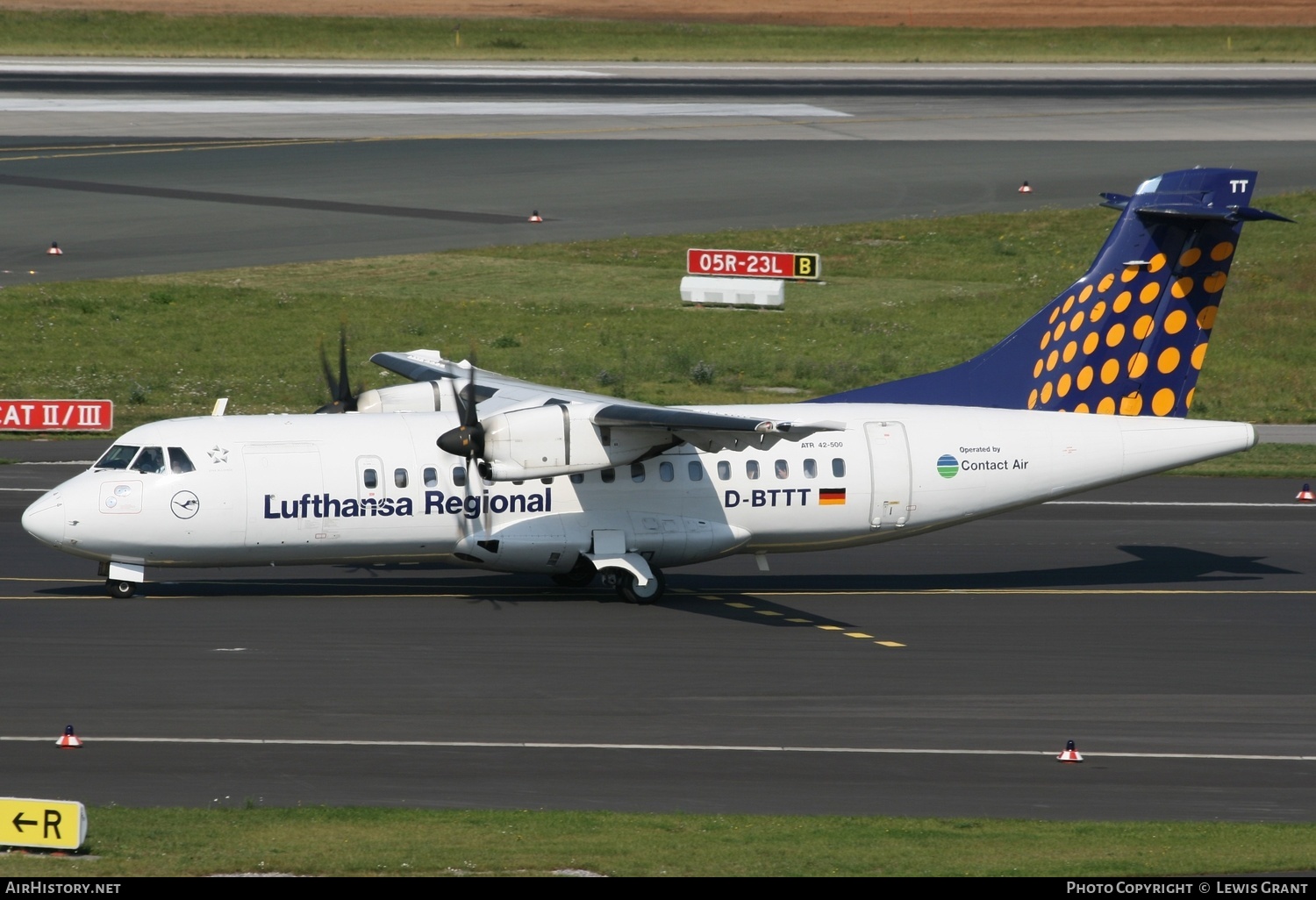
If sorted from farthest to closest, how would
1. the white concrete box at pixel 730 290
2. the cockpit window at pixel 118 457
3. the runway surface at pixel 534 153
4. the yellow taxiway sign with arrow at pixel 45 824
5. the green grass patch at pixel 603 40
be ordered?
the green grass patch at pixel 603 40 → the runway surface at pixel 534 153 → the white concrete box at pixel 730 290 → the cockpit window at pixel 118 457 → the yellow taxiway sign with arrow at pixel 45 824

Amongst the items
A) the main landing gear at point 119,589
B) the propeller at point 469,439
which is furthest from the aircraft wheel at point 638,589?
the main landing gear at point 119,589

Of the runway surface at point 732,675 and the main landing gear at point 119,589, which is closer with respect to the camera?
the runway surface at point 732,675

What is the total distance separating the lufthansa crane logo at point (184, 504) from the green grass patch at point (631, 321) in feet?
57.5

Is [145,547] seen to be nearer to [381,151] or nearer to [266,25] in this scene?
[381,151]

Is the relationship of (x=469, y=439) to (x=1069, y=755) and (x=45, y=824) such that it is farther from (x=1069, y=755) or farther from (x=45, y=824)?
(x=45, y=824)

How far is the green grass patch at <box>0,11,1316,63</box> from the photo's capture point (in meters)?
94.4

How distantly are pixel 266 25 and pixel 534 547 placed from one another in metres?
82.0

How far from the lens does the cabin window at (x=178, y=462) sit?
991 inches

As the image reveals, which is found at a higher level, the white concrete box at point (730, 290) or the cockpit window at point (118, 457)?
the white concrete box at point (730, 290)

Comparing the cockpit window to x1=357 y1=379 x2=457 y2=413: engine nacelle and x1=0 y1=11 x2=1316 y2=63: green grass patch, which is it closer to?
x1=357 y1=379 x2=457 y2=413: engine nacelle

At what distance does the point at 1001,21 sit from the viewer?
108 metres

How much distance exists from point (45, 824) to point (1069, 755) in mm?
11049

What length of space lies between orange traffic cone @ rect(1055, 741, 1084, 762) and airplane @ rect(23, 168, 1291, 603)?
20.3ft

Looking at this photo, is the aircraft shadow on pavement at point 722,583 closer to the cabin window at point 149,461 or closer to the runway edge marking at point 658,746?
the cabin window at point 149,461
